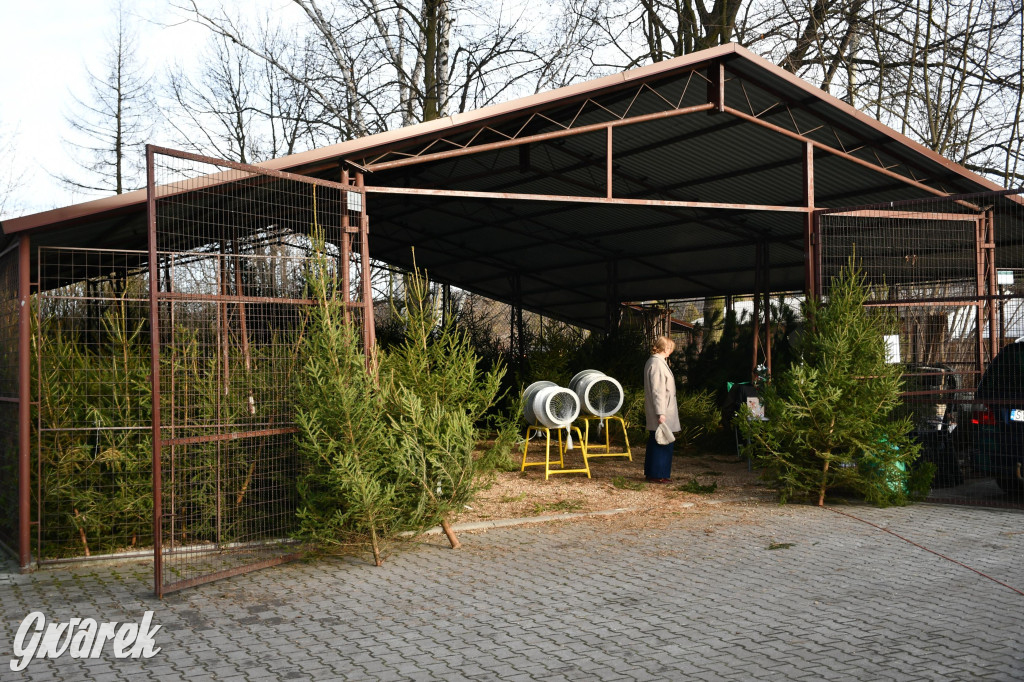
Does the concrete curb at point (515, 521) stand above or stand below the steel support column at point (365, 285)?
below

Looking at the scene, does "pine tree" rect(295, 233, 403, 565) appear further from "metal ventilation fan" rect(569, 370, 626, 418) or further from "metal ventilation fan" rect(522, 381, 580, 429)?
"metal ventilation fan" rect(569, 370, 626, 418)

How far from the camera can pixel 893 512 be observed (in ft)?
30.6

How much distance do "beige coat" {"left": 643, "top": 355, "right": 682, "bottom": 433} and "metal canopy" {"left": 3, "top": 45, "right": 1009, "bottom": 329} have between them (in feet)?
6.93

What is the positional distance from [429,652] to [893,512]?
20.7 feet

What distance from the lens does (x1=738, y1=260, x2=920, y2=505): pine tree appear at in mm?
9438

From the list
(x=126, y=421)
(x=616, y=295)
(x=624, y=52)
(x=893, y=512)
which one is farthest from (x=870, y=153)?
(x=624, y=52)

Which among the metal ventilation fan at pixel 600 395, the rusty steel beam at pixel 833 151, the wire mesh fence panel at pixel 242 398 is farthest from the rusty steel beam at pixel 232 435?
the rusty steel beam at pixel 833 151

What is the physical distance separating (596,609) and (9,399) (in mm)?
5333

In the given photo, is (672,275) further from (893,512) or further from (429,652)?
(429,652)

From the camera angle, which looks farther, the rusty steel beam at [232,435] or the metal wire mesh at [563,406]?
the metal wire mesh at [563,406]

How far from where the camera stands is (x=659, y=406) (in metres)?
11.1

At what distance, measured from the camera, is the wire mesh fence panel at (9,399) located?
7695 mm

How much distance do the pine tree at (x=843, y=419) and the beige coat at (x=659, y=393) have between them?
1483 millimetres

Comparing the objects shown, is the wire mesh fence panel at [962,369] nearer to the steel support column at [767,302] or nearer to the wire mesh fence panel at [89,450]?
the steel support column at [767,302]
